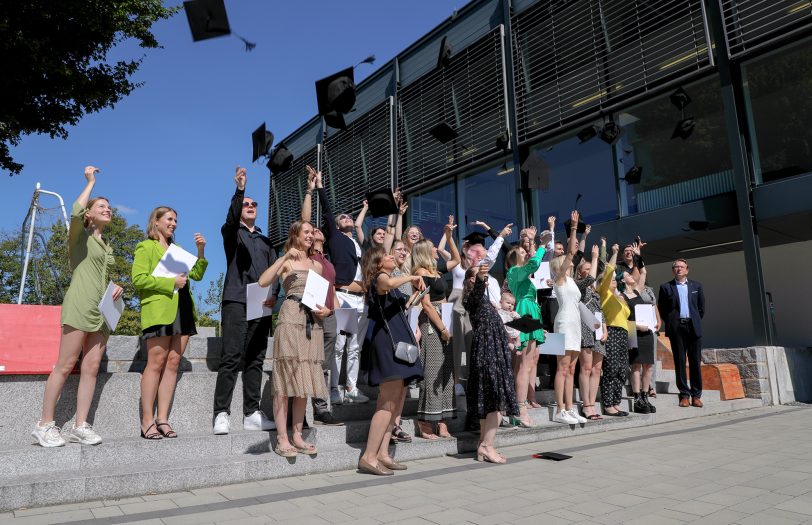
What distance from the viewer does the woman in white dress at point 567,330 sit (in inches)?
242

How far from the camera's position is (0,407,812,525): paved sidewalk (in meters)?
3.14

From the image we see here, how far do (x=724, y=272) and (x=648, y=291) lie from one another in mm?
7064

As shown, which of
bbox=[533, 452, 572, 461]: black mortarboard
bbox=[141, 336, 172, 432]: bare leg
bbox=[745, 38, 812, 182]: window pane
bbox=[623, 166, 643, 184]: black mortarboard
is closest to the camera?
bbox=[141, 336, 172, 432]: bare leg

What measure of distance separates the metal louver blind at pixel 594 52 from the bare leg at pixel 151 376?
33.1 feet

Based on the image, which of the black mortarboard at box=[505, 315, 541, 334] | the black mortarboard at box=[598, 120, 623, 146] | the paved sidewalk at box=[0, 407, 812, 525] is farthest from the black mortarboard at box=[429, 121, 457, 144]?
the paved sidewalk at box=[0, 407, 812, 525]

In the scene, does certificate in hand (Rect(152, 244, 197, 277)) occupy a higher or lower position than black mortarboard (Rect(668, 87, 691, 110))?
lower

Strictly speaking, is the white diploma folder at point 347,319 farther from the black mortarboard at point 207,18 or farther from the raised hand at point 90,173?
the black mortarboard at point 207,18

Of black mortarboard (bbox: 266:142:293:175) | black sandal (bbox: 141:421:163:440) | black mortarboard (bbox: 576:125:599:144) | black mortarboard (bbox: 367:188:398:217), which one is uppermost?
black mortarboard (bbox: 576:125:599:144)

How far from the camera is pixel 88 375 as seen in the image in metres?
3.97

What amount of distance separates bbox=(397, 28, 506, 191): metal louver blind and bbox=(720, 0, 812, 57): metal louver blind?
496cm

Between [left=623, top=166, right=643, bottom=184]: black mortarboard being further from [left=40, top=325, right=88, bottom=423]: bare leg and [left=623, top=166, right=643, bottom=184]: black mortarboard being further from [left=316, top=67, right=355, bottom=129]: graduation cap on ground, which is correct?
[left=40, top=325, right=88, bottom=423]: bare leg

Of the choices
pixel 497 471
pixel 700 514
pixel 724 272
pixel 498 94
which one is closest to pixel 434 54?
pixel 498 94

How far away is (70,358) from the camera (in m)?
3.83

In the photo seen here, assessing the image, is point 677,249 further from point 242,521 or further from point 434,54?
point 242,521
